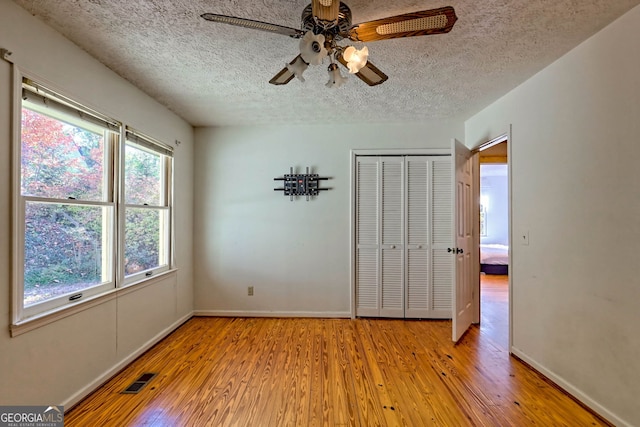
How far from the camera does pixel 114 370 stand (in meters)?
2.11

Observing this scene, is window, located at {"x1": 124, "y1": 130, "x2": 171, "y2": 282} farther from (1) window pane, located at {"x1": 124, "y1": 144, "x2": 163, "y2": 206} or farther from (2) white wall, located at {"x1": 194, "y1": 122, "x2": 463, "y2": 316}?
(2) white wall, located at {"x1": 194, "y1": 122, "x2": 463, "y2": 316}

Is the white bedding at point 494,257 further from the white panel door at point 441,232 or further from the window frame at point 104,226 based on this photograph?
the window frame at point 104,226

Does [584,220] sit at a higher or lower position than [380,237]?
higher

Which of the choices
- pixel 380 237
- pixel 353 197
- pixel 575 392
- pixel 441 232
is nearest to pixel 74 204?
pixel 353 197

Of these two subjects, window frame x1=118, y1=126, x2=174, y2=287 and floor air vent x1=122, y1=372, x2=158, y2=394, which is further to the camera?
window frame x1=118, y1=126, x2=174, y2=287

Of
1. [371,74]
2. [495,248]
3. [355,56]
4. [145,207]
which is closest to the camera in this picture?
[355,56]

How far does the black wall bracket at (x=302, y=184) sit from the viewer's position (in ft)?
11.0

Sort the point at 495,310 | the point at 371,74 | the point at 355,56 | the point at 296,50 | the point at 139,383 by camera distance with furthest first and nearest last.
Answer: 1. the point at 495,310
2. the point at 139,383
3. the point at 296,50
4. the point at 371,74
5. the point at 355,56

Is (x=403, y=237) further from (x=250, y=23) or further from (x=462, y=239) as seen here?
(x=250, y=23)

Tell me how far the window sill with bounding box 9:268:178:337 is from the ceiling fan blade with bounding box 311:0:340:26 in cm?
219

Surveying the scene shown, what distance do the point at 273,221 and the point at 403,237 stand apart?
162cm

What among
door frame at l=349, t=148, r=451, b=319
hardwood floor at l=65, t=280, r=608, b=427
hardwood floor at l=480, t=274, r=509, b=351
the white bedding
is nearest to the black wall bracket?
door frame at l=349, t=148, r=451, b=319

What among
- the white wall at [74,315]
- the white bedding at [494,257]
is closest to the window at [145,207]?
the white wall at [74,315]

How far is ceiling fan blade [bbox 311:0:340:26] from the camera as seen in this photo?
3.75 feet
